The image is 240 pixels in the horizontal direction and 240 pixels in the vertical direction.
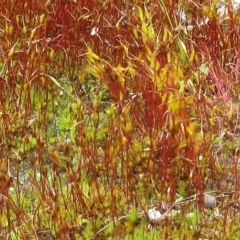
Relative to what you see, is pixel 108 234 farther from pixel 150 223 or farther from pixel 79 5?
pixel 79 5

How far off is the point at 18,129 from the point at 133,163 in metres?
0.58

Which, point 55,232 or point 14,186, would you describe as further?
point 14,186

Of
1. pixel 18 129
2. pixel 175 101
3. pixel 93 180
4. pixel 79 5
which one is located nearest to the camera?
pixel 175 101

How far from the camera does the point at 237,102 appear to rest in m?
2.96

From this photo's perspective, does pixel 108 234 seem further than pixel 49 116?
No

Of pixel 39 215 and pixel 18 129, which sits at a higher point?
pixel 18 129

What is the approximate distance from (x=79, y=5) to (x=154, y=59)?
85 centimetres

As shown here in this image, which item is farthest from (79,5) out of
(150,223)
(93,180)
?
(150,223)

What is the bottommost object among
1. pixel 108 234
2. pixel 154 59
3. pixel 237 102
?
pixel 108 234

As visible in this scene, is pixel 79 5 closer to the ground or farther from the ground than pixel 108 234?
farther from the ground

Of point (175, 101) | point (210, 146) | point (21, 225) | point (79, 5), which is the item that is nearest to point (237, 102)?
point (210, 146)

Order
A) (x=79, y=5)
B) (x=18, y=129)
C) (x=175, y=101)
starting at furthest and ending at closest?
(x=79, y=5)
(x=18, y=129)
(x=175, y=101)

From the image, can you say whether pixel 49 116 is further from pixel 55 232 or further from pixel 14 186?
pixel 55 232

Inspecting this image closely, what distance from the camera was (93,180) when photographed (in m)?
2.51
